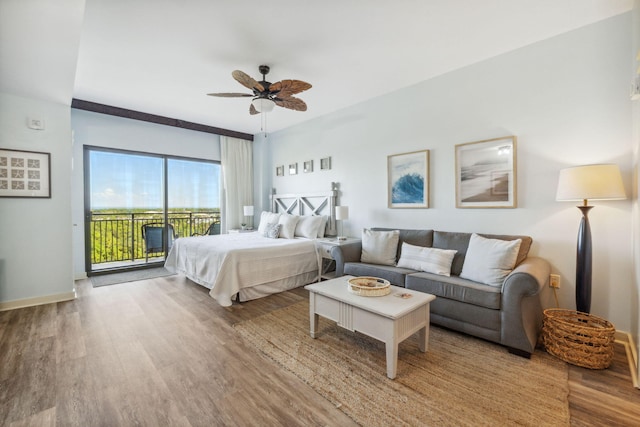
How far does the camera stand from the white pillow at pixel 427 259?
2.88 meters

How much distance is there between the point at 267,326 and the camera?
275 cm

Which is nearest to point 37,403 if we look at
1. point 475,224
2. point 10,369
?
point 10,369

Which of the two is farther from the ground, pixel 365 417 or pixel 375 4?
pixel 375 4

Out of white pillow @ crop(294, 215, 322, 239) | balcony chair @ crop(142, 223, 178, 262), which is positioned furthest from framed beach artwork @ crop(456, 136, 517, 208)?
balcony chair @ crop(142, 223, 178, 262)

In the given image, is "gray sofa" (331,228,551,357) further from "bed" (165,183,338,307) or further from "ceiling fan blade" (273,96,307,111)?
"ceiling fan blade" (273,96,307,111)

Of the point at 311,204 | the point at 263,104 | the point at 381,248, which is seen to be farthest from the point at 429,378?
the point at 311,204

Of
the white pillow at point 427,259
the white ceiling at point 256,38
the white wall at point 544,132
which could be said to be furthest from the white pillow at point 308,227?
the white ceiling at point 256,38

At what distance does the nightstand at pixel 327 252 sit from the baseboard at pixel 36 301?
129 inches

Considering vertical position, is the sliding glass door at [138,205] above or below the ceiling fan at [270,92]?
below

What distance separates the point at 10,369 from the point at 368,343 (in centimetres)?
271

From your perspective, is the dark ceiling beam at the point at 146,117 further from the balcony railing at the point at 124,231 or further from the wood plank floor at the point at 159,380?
the wood plank floor at the point at 159,380

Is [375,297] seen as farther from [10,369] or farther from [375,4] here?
[10,369]

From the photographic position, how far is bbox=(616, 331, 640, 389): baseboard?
188cm

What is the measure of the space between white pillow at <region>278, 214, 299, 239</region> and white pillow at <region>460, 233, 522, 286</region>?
8.94 ft
